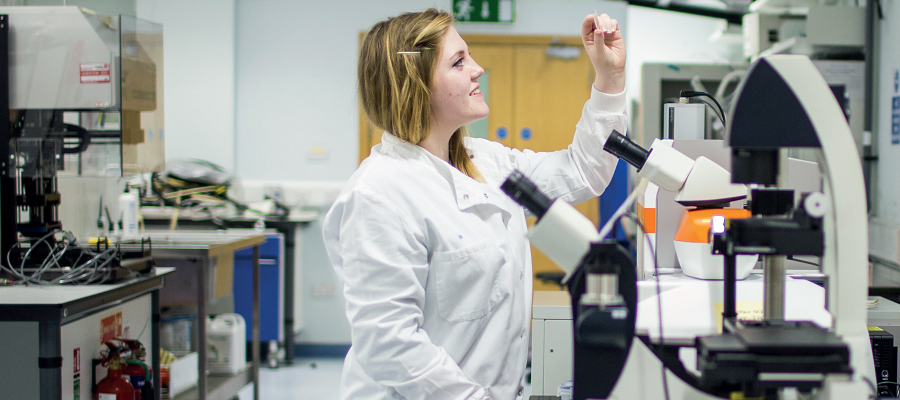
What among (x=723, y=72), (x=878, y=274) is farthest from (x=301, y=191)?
(x=878, y=274)

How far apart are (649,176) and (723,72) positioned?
2957mm

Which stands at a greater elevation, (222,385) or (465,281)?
(465,281)

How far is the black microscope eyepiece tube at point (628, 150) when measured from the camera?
912 millimetres

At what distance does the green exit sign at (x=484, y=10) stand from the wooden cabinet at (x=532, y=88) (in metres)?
0.11

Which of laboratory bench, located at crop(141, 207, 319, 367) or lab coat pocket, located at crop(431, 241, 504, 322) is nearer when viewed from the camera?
lab coat pocket, located at crop(431, 241, 504, 322)

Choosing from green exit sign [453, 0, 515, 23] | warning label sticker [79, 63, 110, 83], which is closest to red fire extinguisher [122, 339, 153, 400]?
warning label sticker [79, 63, 110, 83]

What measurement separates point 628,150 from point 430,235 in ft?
1.06

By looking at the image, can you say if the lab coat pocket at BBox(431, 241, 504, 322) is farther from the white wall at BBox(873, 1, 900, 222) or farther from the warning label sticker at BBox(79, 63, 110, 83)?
the white wall at BBox(873, 1, 900, 222)

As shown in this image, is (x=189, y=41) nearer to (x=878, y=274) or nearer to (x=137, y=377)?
(x=137, y=377)

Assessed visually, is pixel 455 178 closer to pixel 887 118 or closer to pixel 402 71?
pixel 402 71

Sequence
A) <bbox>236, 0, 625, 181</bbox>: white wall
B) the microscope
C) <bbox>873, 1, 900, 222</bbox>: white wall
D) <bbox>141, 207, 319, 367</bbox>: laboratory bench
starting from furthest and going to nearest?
<bbox>236, 0, 625, 181</bbox>: white wall < <bbox>141, 207, 319, 367</bbox>: laboratory bench < <bbox>873, 1, 900, 222</bbox>: white wall < the microscope

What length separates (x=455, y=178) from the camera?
1.08 m

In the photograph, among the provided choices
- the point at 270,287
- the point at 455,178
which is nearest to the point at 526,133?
the point at 270,287

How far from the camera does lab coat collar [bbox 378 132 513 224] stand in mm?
1063
